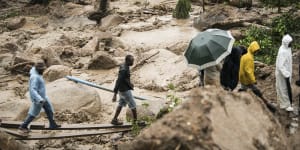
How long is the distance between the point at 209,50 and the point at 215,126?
12.1 ft

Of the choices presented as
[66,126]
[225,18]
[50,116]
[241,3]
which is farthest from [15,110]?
[241,3]

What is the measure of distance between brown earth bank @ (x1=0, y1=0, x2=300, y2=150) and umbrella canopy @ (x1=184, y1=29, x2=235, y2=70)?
1138 millimetres

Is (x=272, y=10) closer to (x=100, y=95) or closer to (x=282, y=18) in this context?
(x=282, y=18)

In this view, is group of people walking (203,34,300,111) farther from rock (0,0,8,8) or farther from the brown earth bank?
rock (0,0,8,8)

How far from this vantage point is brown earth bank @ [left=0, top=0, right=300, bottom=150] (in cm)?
514

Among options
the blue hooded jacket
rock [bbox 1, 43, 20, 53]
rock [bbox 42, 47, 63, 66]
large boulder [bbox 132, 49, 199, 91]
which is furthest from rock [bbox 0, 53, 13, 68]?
the blue hooded jacket

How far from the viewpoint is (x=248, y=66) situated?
8.09 m

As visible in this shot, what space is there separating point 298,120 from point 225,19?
8.80 meters

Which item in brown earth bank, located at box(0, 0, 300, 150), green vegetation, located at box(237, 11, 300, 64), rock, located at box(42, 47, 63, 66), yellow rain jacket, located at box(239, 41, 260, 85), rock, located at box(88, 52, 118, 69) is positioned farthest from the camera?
rock, located at box(42, 47, 63, 66)

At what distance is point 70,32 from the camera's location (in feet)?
60.4

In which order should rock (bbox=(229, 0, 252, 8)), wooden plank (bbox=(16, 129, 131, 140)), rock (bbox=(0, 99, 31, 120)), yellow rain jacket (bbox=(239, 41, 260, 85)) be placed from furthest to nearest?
rock (bbox=(229, 0, 252, 8)) → rock (bbox=(0, 99, 31, 120)) → wooden plank (bbox=(16, 129, 131, 140)) → yellow rain jacket (bbox=(239, 41, 260, 85))

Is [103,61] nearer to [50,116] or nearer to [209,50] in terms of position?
[50,116]

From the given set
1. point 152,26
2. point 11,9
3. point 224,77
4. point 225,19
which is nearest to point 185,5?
point 152,26

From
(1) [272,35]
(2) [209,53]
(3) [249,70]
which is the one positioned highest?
(2) [209,53]
